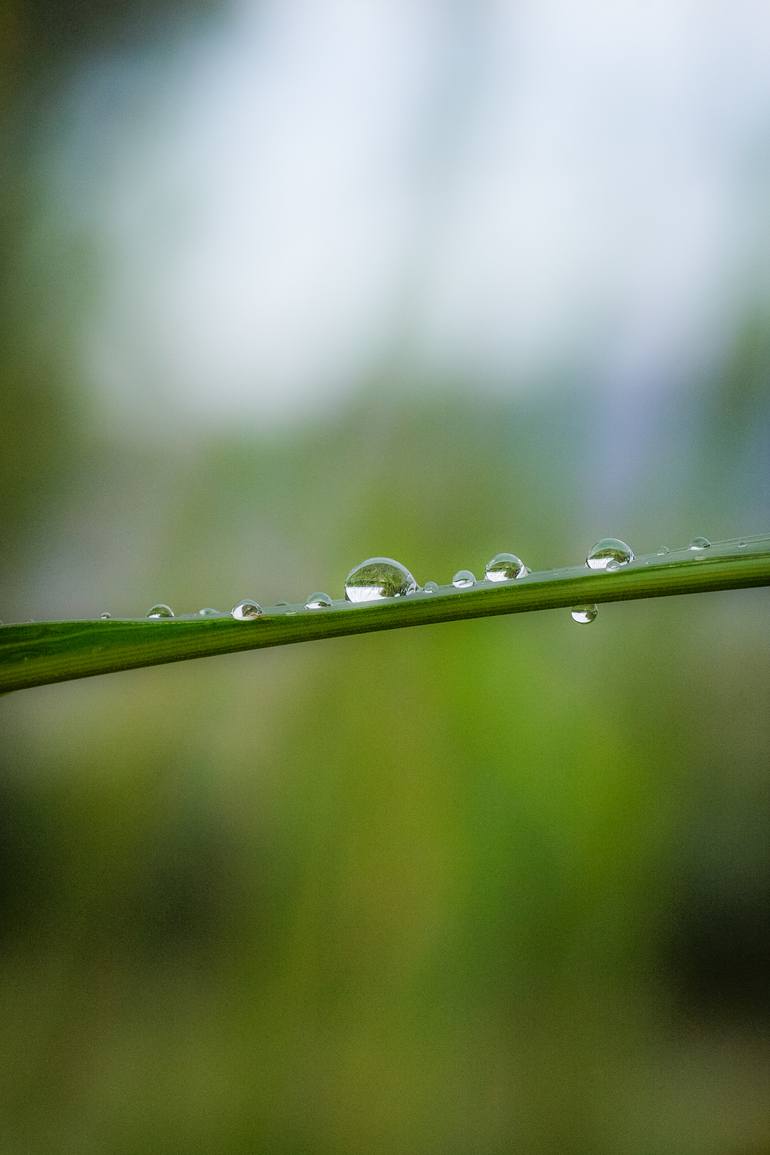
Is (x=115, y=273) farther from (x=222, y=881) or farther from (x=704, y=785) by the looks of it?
(x=704, y=785)

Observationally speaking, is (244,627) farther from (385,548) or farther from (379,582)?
(385,548)

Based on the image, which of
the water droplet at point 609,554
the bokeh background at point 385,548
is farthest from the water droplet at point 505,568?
the bokeh background at point 385,548

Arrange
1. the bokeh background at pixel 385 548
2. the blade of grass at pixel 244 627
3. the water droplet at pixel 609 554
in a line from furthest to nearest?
the bokeh background at pixel 385 548
the water droplet at pixel 609 554
the blade of grass at pixel 244 627

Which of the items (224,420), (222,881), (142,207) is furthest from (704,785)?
(142,207)

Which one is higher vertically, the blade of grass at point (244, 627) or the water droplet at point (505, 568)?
the blade of grass at point (244, 627)

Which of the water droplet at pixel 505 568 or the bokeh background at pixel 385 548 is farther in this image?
the bokeh background at pixel 385 548

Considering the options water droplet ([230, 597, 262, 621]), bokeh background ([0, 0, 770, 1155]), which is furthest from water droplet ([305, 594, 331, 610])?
bokeh background ([0, 0, 770, 1155])

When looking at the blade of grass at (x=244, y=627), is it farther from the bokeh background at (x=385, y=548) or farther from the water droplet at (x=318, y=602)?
the bokeh background at (x=385, y=548)
